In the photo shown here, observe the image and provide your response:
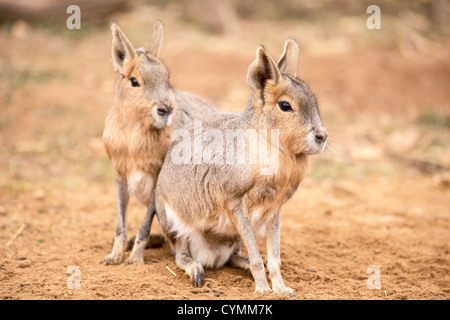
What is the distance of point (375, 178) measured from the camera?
7.07 m

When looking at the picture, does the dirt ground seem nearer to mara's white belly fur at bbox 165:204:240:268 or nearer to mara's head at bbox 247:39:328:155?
mara's white belly fur at bbox 165:204:240:268

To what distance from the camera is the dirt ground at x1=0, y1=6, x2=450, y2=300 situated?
392cm

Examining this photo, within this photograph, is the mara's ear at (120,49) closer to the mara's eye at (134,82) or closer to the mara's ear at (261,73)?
the mara's eye at (134,82)

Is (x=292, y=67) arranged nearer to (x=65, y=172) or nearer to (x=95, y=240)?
(x=95, y=240)

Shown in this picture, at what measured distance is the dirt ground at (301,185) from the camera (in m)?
3.92

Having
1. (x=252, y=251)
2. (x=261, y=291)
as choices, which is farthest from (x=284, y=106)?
(x=261, y=291)

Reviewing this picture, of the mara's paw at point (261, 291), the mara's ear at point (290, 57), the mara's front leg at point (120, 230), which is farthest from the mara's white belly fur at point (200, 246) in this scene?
the mara's ear at point (290, 57)

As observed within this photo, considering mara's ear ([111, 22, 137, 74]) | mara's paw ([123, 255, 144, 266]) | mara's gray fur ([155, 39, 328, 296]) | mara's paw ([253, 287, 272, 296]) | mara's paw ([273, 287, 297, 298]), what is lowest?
mara's paw ([273, 287, 297, 298])

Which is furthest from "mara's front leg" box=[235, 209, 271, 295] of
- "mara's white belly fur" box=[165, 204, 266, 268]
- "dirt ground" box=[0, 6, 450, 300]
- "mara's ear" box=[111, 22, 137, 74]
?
"mara's ear" box=[111, 22, 137, 74]

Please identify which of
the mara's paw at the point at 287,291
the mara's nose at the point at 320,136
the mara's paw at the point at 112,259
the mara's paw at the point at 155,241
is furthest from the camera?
the mara's paw at the point at 155,241

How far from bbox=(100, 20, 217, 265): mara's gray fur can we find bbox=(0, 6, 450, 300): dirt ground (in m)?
0.45

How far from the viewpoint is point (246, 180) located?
3.46 metres

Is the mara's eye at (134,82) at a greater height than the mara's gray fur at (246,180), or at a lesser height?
greater
